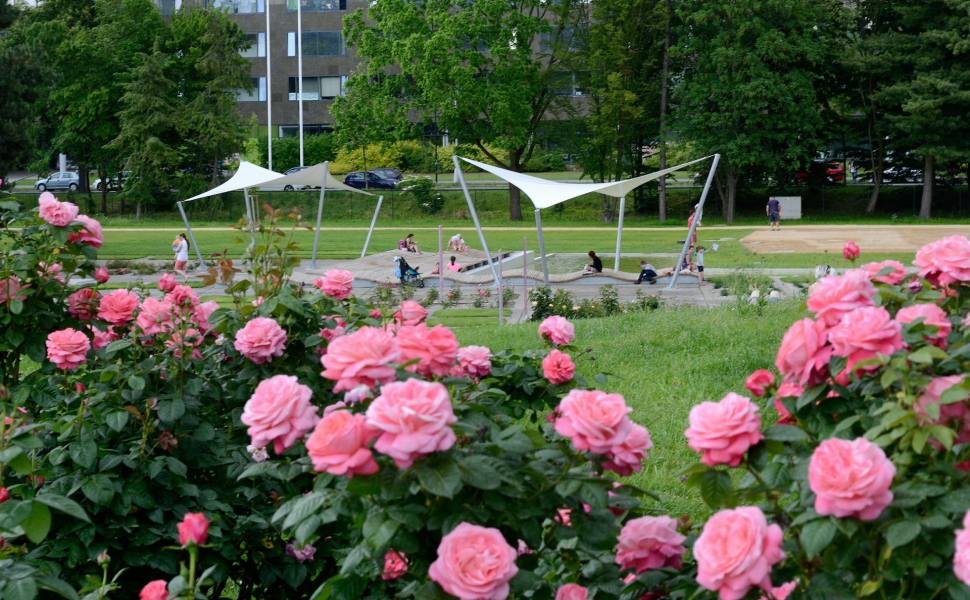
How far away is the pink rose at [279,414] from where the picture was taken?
1.75 meters

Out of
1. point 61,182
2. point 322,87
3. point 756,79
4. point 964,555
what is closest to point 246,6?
point 322,87

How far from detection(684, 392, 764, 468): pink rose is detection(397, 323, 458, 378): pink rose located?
A: 0.50 m

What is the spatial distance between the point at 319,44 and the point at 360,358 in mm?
60014

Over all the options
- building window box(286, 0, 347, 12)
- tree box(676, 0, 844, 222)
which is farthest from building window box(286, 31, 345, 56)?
tree box(676, 0, 844, 222)

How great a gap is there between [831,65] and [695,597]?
41.4 m

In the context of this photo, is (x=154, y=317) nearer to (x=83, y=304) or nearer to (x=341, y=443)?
(x=83, y=304)

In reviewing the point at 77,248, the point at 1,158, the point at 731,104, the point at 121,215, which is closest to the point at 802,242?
the point at 731,104

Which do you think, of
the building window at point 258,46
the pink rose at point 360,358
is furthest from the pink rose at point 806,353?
the building window at point 258,46

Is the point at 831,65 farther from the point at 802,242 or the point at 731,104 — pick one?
the point at 802,242

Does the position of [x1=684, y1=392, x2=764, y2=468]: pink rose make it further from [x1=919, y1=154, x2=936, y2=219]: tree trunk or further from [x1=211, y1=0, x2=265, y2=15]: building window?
[x1=211, y1=0, x2=265, y2=15]: building window

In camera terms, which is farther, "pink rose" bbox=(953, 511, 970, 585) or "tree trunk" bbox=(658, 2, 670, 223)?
"tree trunk" bbox=(658, 2, 670, 223)

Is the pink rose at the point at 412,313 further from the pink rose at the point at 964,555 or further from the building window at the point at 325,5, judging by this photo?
the building window at the point at 325,5

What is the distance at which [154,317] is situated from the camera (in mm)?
3287

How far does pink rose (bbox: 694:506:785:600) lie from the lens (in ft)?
4.76
